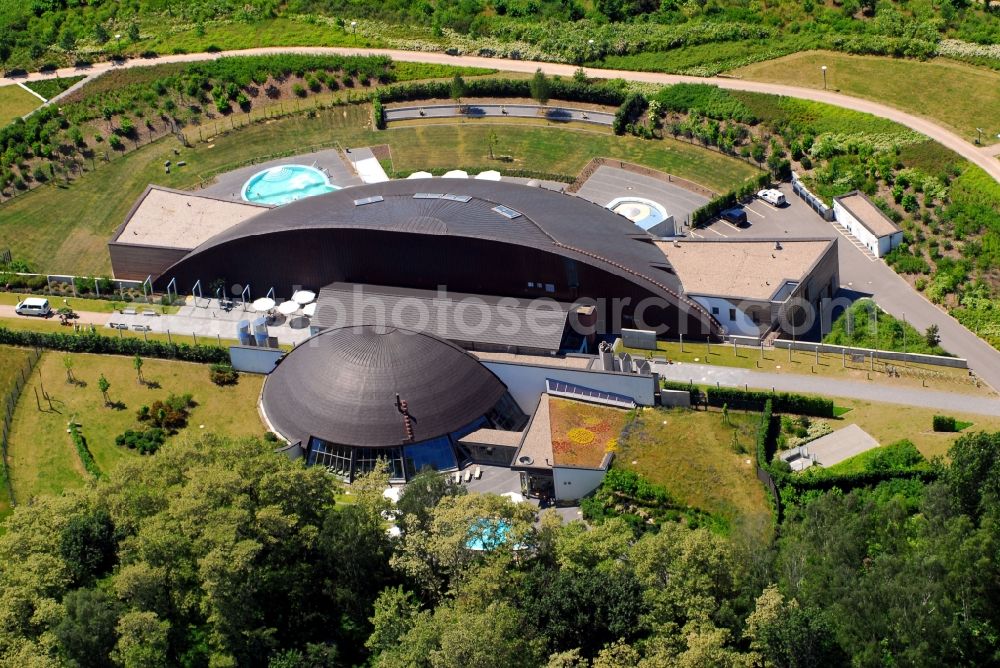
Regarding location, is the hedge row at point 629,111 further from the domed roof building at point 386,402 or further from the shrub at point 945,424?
the shrub at point 945,424

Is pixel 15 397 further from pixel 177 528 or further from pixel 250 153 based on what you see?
pixel 250 153

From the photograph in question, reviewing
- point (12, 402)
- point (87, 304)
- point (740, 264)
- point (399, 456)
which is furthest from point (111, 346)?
point (740, 264)

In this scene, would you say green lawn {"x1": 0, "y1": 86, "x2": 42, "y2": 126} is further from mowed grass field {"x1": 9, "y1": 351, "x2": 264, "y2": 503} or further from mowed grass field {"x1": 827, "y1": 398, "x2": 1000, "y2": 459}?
mowed grass field {"x1": 827, "y1": 398, "x2": 1000, "y2": 459}

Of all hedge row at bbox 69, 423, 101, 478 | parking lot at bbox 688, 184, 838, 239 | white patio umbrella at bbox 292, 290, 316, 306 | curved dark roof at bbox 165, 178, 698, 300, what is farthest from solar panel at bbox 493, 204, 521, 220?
hedge row at bbox 69, 423, 101, 478

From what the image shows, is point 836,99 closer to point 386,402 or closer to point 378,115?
point 378,115

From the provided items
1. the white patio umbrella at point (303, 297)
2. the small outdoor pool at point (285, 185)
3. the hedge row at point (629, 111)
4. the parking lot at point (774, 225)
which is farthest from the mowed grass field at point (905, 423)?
the small outdoor pool at point (285, 185)

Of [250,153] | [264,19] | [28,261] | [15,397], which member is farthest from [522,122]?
[15,397]
